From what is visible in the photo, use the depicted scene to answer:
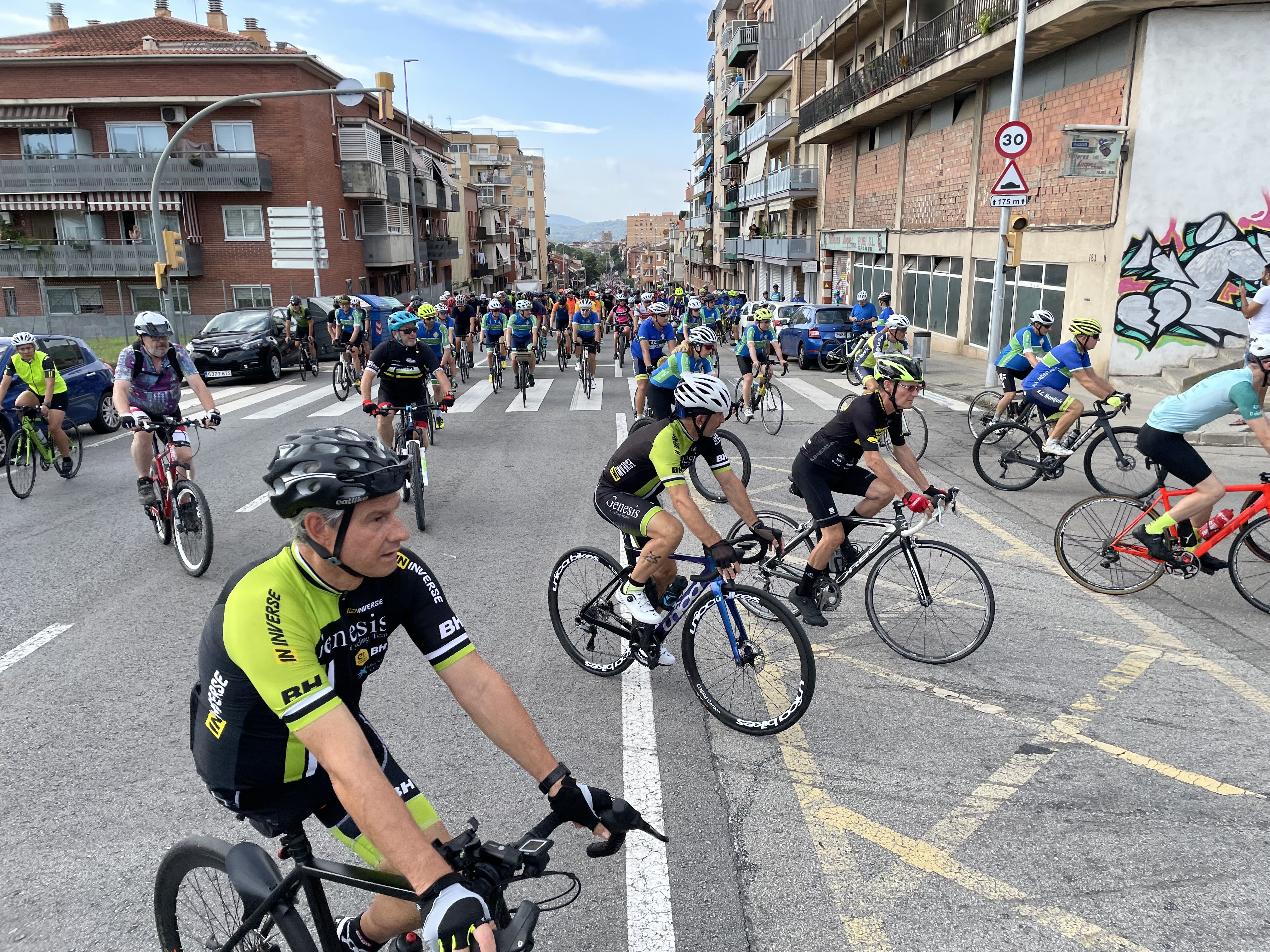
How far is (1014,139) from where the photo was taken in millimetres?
15367

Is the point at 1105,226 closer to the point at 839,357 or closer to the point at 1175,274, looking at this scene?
the point at 1175,274

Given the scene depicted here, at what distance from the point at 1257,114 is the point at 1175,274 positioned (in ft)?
10.2

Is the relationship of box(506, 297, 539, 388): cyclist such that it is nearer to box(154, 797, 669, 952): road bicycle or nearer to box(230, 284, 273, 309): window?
box(154, 797, 669, 952): road bicycle

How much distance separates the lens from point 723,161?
75.2 metres

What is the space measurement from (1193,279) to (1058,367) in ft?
32.7

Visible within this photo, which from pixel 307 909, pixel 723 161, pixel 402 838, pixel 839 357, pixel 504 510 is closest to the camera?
pixel 402 838

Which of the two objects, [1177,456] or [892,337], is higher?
[892,337]

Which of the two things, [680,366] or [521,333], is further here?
[521,333]

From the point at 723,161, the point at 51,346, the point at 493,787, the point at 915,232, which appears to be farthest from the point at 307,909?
the point at 723,161

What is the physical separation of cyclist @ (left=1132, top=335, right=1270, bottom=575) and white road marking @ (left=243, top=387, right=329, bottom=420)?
44.3 feet

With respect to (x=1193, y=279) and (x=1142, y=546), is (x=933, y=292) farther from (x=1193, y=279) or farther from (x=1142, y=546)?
(x=1142, y=546)

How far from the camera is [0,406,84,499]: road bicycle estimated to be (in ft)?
31.6

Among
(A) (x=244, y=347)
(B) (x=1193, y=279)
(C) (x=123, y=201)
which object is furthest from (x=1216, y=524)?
(C) (x=123, y=201)

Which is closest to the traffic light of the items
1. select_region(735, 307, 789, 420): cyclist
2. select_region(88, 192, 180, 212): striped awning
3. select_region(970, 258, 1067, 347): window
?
select_region(970, 258, 1067, 347): window
